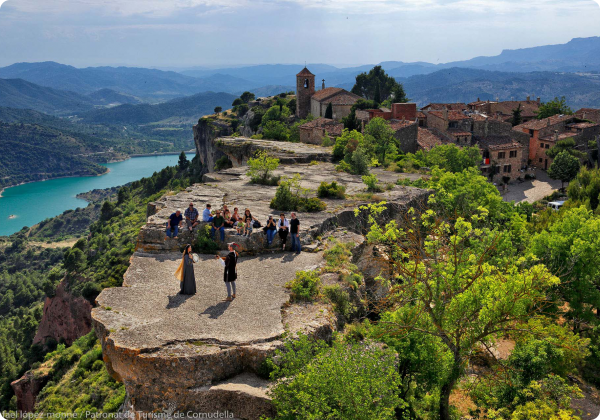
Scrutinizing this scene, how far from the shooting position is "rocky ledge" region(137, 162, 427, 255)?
1625 centimetres

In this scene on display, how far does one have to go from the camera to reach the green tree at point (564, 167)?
183ft

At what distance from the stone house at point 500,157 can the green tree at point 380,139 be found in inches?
766

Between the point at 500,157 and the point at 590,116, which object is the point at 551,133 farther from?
the point at 590,116

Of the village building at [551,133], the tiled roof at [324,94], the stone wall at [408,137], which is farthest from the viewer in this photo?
the tiled roof at [324,94]

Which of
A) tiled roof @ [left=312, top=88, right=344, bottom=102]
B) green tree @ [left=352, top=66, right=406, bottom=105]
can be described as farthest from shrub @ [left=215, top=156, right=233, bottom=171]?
green tree @ [left=352, top=66, right=406, bottom=105]

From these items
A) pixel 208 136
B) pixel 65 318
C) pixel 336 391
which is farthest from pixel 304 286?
pixel 208 136

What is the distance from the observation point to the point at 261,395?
9.55m

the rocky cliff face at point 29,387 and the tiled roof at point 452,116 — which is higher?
the tiled roof at point 452,116

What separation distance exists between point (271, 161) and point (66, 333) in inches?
1438

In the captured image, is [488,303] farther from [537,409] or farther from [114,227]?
[114,227]

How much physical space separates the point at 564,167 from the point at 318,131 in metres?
30.5

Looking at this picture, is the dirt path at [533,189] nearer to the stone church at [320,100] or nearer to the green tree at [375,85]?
the stone church at [320,100]

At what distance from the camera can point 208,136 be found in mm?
91938

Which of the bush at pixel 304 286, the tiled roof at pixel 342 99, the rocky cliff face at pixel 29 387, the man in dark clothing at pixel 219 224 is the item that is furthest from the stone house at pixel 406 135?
the bush at pixel 304 286
